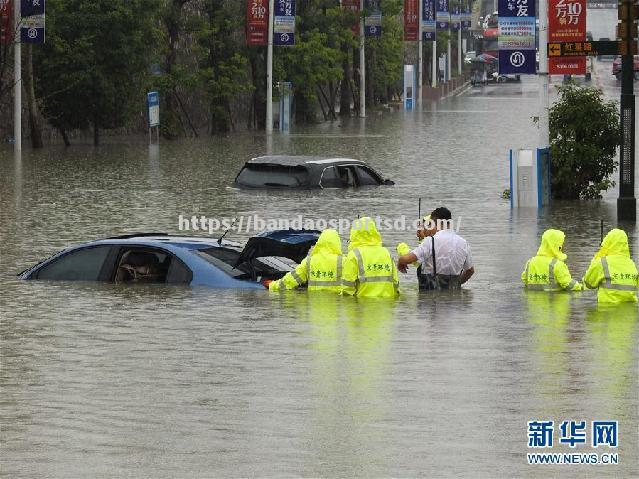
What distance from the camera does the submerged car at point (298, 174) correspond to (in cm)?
3597

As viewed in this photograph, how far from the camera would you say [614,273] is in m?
17.6

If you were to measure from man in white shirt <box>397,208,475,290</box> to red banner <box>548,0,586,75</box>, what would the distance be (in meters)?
12.3

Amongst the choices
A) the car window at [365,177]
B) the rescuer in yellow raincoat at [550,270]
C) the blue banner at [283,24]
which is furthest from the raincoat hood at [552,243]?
the blue banner at [283,24]

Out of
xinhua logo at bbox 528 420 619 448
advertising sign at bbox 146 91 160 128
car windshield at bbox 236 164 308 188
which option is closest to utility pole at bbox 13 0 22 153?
advertising sign at bbox 146 91 160 128

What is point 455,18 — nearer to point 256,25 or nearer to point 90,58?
point 256,25

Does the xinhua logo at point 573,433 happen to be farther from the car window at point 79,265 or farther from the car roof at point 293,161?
the car roof at point 293,161

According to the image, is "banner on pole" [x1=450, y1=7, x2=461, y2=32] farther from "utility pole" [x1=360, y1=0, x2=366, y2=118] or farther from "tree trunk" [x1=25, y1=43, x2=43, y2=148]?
"tree trunk" [x1=25, y1=43, x2=43, y2=148]

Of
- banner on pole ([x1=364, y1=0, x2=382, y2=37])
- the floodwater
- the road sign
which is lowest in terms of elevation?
the floodwater

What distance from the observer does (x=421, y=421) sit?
11383mm

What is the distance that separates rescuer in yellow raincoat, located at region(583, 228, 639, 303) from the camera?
17469mm

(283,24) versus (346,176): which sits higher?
(283,24)

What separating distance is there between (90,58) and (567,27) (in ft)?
92.3

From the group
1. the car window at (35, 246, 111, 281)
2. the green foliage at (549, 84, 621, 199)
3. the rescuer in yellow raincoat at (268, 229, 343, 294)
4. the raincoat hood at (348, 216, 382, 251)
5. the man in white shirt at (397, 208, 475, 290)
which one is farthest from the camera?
the green foliage at (549, 84, 621, 199)

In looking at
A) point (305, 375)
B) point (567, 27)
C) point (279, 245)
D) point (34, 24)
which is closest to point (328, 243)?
point (279, 245)
